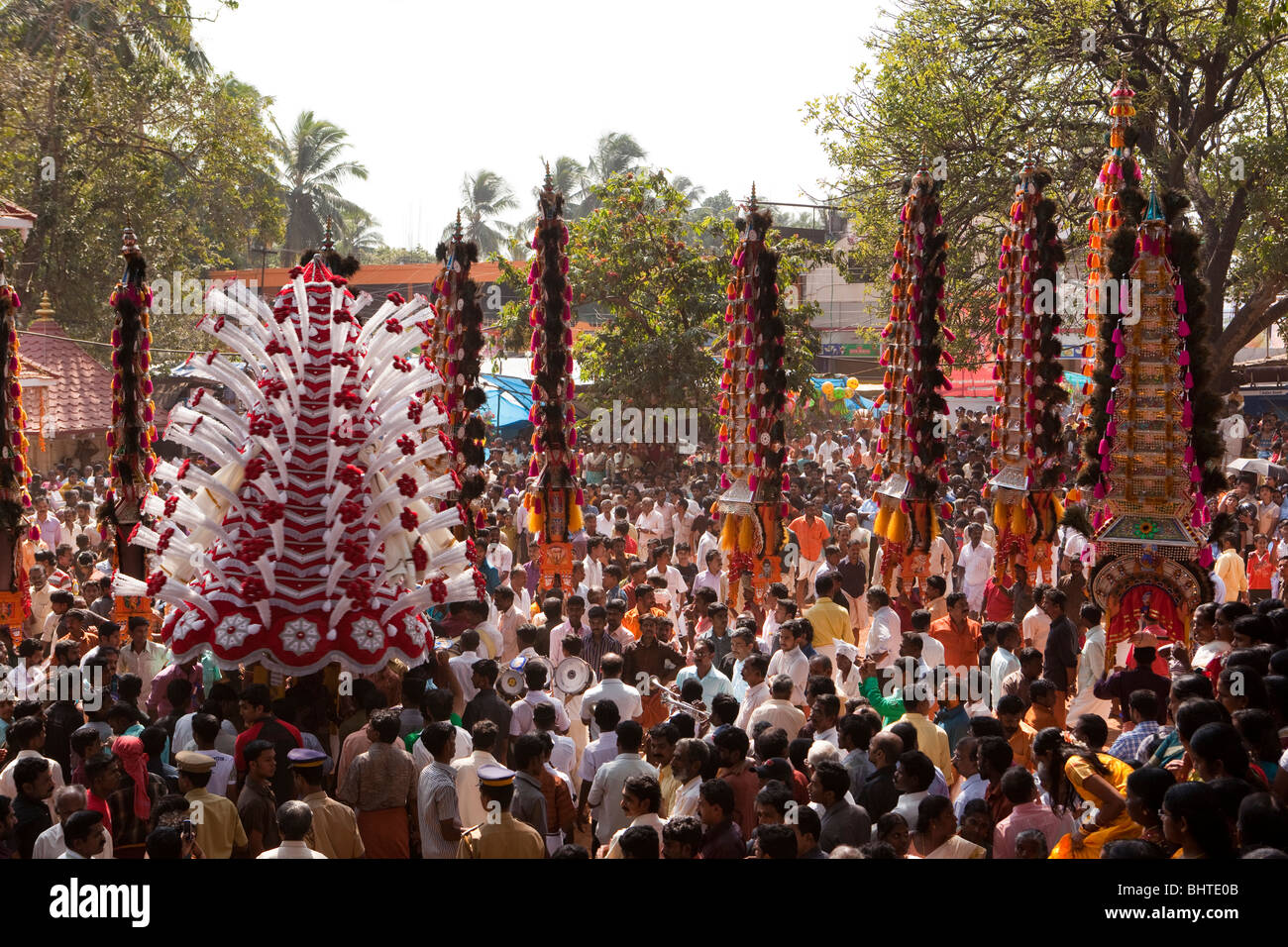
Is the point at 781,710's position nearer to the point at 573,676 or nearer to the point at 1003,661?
the point at 573,676

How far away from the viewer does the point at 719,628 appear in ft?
30.0

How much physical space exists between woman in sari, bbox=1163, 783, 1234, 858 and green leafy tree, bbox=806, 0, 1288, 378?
1578cm

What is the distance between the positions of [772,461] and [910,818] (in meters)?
6.67

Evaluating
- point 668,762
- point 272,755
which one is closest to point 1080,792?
point 668,762

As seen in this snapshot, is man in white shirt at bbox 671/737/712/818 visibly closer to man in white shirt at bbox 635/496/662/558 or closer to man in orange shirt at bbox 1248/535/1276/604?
man in orange shirt at bbox 1248/535/1276/604

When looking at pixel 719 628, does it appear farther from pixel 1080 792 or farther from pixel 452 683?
pixel 1080 792

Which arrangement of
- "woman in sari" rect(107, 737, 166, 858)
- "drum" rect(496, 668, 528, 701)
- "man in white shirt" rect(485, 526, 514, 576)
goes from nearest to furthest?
1. "woman in sari" rect(107, 737, 166, 858)
2. "drum" rect(496, 668, 528, 701)
3. "man in white shirt" rect(485, 526, 514, 576)

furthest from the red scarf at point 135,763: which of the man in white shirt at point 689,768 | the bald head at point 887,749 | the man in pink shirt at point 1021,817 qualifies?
the man in pink shirt at point 1021,817

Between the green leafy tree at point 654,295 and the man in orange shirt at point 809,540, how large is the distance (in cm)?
678

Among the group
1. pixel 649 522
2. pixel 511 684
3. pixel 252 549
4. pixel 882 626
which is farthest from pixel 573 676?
pixel 649 522

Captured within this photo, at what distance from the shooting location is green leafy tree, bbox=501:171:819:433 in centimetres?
2048

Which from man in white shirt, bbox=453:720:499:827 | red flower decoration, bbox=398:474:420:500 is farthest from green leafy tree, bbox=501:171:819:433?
man in white shirt, bbox=453:720:499:827

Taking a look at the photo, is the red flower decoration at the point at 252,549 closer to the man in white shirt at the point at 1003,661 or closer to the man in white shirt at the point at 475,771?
the man in white shirt at the point at 475,771

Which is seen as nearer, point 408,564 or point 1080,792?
point 1080,792
